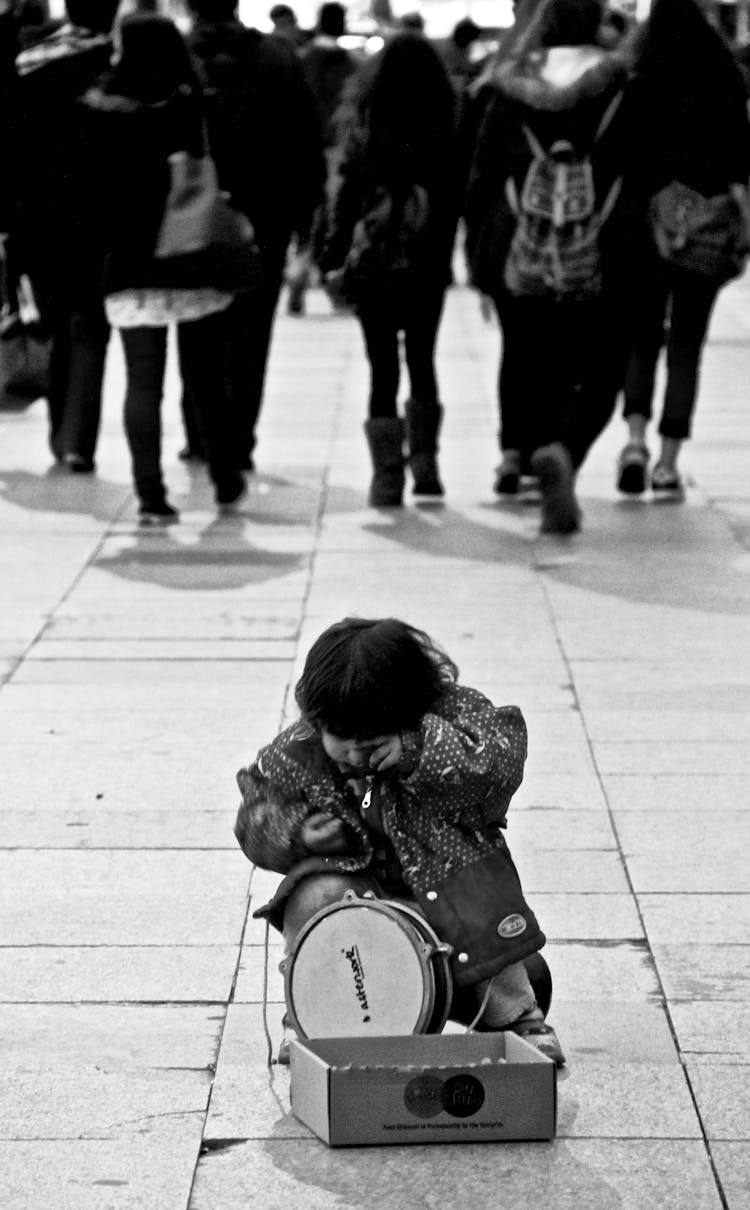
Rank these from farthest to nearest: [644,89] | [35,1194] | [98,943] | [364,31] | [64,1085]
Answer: [364,31] → [644,89] → [98,943] → [64,1085] → [35,1194]

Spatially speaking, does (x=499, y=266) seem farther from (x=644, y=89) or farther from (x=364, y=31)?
(x=364, y=31)

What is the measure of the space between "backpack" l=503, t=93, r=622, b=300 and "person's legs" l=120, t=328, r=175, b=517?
1.38 meters

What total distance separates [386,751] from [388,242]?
4912 millimetres

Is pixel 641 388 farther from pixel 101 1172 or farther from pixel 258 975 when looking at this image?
pixel 101 1172

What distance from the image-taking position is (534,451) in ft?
27.0

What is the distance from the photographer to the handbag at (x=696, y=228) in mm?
7953

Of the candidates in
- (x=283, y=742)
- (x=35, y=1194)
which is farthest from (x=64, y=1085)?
(x=283, y=742)

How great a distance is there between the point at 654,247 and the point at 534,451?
0.86 meters

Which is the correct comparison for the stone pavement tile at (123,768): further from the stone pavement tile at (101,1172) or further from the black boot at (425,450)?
the black boot at (425,450)

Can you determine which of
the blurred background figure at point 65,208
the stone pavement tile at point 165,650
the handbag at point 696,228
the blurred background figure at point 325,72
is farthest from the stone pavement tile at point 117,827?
the blurred background figure at point 325,72

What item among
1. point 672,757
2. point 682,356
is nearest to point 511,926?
point 672,757

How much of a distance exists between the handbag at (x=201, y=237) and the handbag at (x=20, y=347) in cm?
116

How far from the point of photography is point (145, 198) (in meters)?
7.91

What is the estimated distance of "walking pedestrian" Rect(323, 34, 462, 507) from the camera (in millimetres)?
8039
